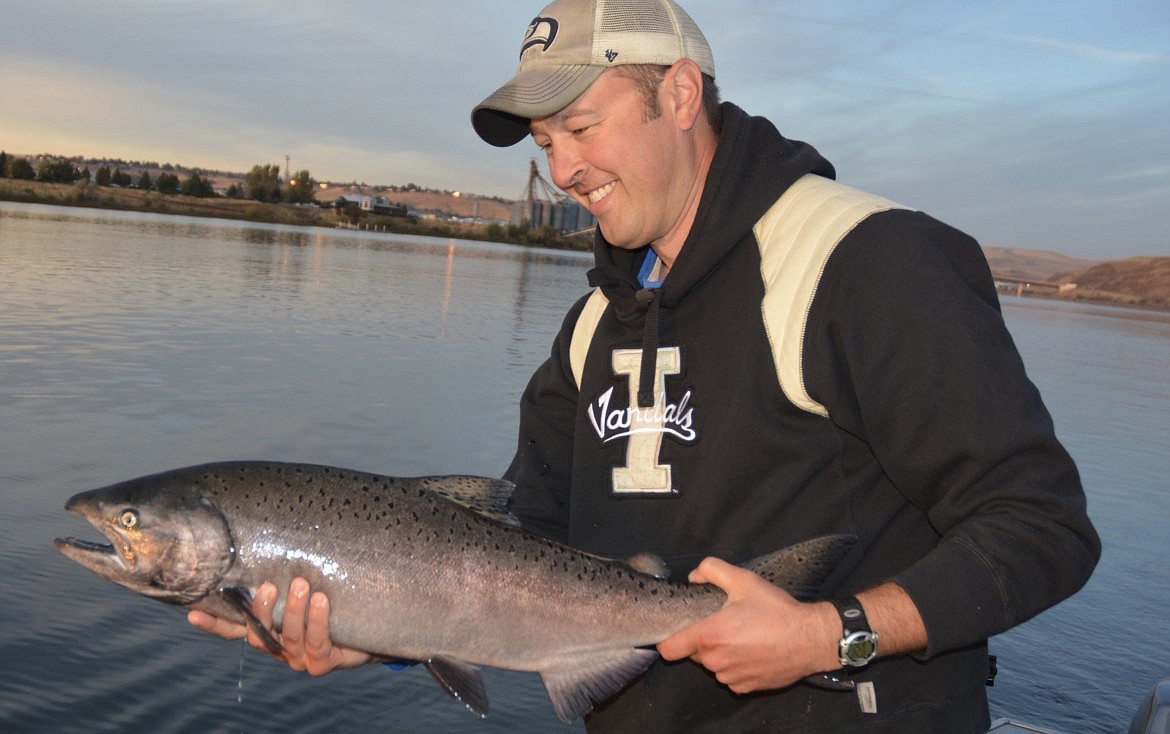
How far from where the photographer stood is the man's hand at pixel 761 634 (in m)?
2.47

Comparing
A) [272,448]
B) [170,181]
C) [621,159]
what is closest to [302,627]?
[621,159]

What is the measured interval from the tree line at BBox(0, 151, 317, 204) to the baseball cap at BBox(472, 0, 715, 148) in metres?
162

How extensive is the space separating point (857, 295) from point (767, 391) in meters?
0.40

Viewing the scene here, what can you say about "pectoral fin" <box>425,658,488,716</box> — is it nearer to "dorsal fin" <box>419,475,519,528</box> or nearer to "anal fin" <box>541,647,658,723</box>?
"anal fin" <box>541,647,658,723</box>

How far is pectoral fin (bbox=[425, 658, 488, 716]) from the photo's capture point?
3.18m

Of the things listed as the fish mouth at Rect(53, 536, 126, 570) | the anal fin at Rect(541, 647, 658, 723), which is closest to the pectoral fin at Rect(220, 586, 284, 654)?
the fish mouth at Rect(53, 536, 126, 570)

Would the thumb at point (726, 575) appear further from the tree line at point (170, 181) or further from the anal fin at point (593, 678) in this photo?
the tree line at point (170, 181)

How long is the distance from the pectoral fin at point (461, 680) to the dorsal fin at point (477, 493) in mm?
517

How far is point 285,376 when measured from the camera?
1480cm

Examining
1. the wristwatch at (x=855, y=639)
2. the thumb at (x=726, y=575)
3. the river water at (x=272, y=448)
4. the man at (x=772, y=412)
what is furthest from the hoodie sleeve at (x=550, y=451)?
the river water at (x=272, y=448)

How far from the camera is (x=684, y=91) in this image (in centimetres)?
318

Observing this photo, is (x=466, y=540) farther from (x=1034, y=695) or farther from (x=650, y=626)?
(x=1034, y=695)

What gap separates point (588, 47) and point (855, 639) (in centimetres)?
199

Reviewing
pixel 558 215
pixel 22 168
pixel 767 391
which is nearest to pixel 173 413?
pixel 767 391
